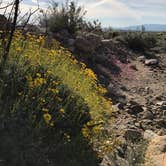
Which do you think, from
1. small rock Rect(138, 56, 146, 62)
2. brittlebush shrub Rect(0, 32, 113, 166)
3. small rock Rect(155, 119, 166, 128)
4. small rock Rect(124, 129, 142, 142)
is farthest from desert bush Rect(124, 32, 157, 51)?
brittlebush shrub Rect(0, 32, 113, 166)

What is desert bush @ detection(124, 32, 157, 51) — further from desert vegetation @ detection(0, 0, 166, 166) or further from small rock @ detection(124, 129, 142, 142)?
small rock @ detection(124, 129, 142, 142)

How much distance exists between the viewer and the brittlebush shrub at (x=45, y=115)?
5621mm

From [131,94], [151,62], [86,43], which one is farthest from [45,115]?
[151,62]

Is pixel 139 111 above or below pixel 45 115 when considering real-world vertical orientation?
below

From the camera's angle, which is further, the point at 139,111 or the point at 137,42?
the point at 137,42

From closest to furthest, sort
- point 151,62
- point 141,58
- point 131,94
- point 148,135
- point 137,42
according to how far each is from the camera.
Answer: point 148,135
point 131,94
point 151,62
point 141,58
point 137,42

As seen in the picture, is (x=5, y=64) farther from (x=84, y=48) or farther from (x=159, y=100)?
(x=84, y=48)

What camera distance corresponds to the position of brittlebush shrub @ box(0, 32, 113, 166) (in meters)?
5.62

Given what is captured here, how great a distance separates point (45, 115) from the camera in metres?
5.71

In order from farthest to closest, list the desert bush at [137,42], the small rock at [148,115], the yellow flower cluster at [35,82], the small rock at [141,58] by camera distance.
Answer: the desert bush at [137,42] < the small rock at [141,58] < the small rock at [148,115] < the yellow flower cluster at [35,82]

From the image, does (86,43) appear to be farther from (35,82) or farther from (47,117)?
(47,117)

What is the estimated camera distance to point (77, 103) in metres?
6.83

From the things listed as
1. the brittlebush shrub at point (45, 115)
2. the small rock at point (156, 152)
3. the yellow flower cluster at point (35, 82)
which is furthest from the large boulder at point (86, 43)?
the yellow flower cluster at point (35, 82)

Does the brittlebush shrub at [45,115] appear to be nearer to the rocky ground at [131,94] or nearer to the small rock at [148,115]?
the rocky ground at [131,94]
